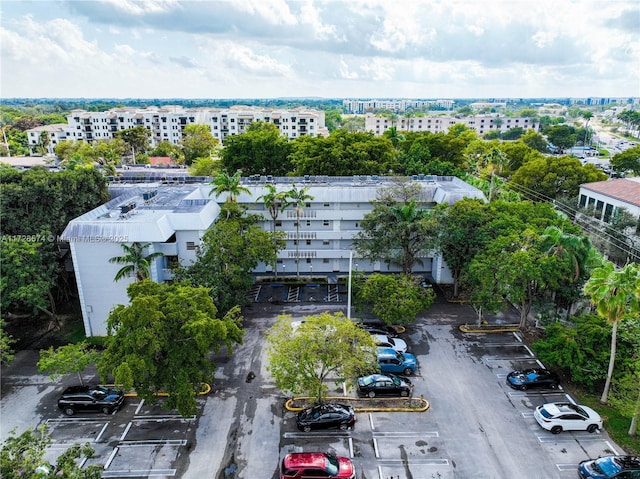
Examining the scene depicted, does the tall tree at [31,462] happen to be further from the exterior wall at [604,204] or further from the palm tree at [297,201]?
the exterior wall at [604,204]

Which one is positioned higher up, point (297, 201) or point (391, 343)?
point (297, 201)

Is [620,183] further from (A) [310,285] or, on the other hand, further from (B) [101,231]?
(B) [101,231]

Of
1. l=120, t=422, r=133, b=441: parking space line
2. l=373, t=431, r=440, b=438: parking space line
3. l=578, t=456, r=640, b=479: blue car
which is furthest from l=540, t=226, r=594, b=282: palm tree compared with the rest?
l=120, t=422, r=133, b=441: parking space line

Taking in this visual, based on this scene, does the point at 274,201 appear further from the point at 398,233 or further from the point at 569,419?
the point at 569,419

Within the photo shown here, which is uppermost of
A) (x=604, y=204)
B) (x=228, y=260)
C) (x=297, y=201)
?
(x=297, y=201)

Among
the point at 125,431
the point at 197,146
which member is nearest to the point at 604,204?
the point at 125,431

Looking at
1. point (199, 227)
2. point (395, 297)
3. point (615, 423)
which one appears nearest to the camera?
point (615, 423)
